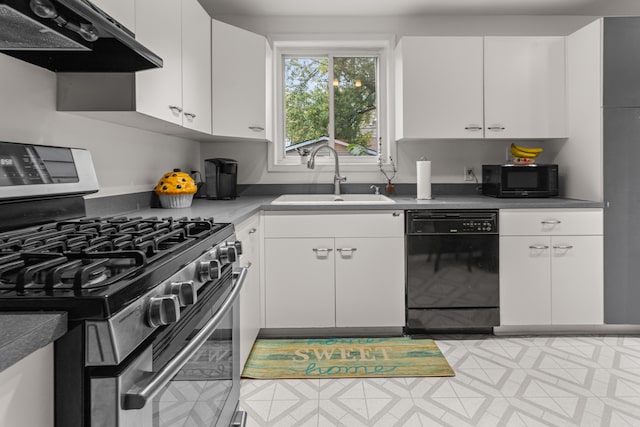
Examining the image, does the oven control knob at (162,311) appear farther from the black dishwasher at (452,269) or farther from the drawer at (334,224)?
the black dishwasher at (452,269)

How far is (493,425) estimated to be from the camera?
6.00ft

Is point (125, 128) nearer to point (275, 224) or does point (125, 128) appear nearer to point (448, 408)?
point (275, 224)

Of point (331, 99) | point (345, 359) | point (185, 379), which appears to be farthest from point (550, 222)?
point (185, 379)

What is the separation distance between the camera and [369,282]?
2.79m

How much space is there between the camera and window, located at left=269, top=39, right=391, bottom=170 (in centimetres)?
355

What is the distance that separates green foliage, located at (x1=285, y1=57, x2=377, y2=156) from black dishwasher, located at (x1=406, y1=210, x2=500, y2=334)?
3.46ft

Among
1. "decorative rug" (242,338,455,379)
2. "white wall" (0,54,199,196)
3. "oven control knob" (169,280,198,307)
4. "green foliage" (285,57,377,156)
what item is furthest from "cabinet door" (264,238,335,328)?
"oven control knob" (169,280,198,307)

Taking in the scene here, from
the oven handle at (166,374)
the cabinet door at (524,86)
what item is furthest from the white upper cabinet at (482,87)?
the oven handle at (166,374)

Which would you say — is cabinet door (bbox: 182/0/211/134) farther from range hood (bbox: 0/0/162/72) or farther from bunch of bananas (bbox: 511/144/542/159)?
bunch of bananas (bbox: 511/144/542/159)

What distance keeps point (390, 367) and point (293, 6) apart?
2427 mm

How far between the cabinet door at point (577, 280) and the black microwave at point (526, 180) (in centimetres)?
39

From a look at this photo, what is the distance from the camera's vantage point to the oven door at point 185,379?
2.35 ft

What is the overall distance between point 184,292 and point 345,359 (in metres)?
1.68

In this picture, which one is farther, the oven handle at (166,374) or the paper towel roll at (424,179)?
the paper towel roll at (424,179)
